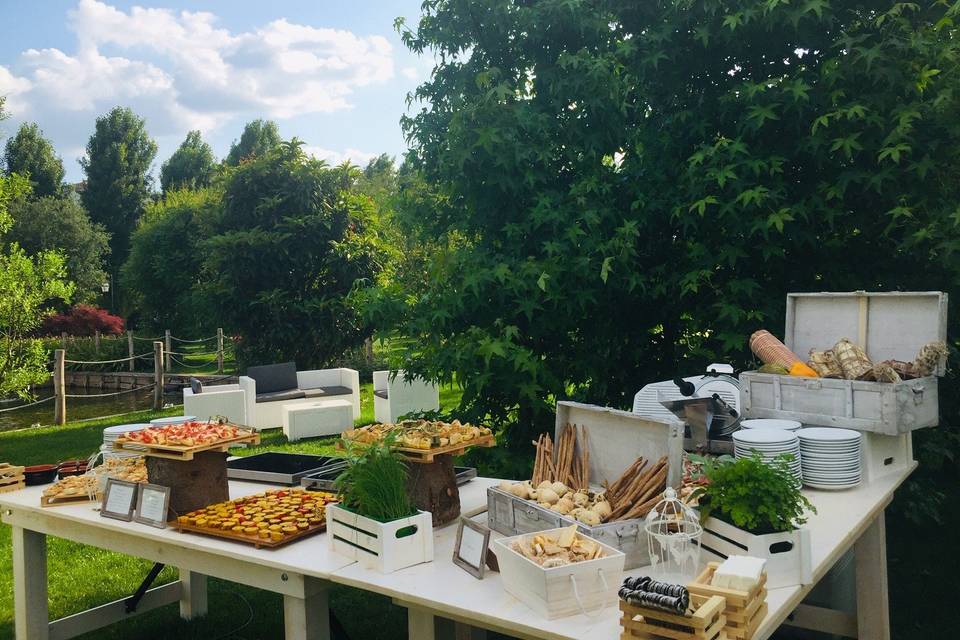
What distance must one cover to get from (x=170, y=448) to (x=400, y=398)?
712cm

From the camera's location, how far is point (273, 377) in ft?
37.4

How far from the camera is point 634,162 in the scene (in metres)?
6.15

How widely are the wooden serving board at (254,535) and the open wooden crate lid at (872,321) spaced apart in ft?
9.42

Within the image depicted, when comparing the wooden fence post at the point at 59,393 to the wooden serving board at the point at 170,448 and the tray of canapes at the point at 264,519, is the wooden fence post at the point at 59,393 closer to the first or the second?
the wooden serving board at the point at 170,448

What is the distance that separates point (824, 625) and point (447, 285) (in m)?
3.49

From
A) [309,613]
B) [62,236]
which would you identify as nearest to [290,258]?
[309,613]

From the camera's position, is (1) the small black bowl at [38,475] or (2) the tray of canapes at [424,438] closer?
(2) the tray of canapes at [424,438]

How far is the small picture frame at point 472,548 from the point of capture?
2.38m

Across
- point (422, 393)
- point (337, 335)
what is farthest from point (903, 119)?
point (337, 335)

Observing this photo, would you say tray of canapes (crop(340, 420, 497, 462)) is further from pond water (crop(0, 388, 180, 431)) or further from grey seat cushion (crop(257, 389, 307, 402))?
pond water (crop(0, 388, 180, 431))

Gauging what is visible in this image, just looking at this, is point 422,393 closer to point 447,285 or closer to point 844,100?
point 447,285

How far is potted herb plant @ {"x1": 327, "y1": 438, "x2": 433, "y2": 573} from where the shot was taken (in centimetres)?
249

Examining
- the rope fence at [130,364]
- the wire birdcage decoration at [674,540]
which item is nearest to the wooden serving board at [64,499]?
the wire birdcage decoration at [674,540]

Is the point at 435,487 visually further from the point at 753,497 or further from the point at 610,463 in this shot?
the point at 753,497
